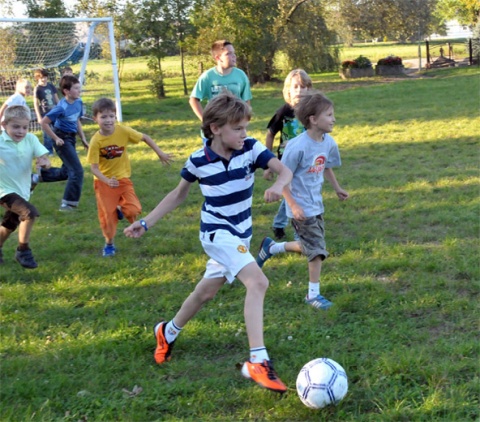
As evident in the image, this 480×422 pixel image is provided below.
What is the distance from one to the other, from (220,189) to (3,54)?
16.6m

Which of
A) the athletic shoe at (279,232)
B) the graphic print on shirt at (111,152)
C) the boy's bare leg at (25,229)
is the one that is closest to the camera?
the boy's bare leg at (25,229)

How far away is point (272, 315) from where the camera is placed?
4.49 m

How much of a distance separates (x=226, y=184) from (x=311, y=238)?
1.25m

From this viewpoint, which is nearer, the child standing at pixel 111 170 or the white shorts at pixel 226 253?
the white shorts at pixel 226 253

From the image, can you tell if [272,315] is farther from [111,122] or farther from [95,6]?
[95,6]

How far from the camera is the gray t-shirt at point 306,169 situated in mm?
4660

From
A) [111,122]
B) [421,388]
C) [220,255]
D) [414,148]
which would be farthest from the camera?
[414,148]

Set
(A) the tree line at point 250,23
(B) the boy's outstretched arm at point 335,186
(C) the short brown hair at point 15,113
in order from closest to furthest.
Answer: (B) the boy's outstretched arm at point 335,186, (C) the short brown hair at point 15,113, (A) the tree line at point 250,23

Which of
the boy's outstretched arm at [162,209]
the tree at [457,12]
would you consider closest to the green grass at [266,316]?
the boy's outstretched arm at [162,209]

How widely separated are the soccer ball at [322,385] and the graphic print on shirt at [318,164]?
5.88 ft

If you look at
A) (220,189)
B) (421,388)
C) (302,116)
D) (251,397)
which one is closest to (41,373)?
(251,397)

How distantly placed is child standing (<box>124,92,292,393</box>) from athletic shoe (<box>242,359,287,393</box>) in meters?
0.05

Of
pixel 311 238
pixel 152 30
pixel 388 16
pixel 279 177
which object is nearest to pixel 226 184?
pixel 279 177

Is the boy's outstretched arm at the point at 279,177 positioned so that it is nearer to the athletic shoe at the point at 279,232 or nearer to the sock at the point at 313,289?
the sock at the point at 313,289
